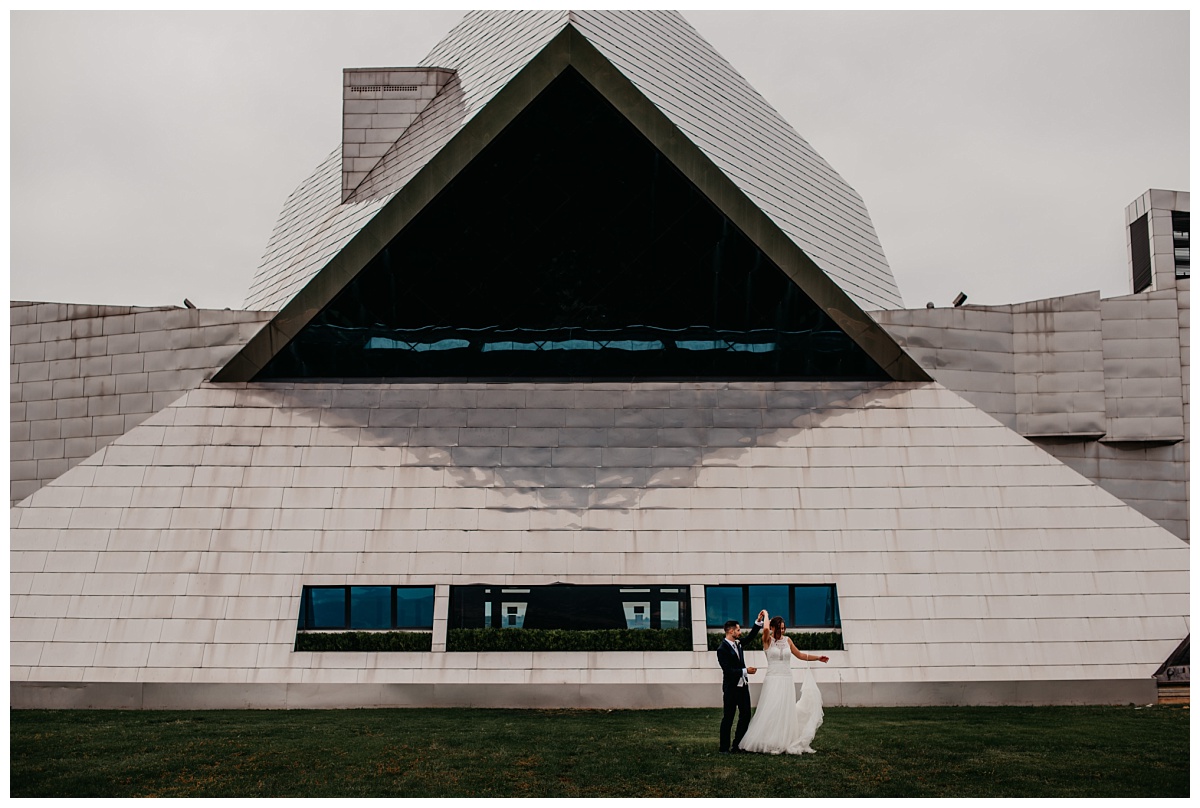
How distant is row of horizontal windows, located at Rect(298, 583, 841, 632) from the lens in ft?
68.5

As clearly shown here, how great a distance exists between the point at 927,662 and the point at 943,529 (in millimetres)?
3127

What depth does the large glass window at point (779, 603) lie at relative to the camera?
830 inches

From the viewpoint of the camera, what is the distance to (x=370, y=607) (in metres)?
21.0

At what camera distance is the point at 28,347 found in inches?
1034

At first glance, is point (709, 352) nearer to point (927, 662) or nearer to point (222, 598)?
point (927, 662)

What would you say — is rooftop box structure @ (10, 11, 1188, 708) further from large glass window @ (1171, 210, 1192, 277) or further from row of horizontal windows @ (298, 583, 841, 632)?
large glass window @ (1171, 210, 1192, 277)

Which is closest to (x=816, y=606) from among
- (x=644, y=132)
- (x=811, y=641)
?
(x=811, y=641)

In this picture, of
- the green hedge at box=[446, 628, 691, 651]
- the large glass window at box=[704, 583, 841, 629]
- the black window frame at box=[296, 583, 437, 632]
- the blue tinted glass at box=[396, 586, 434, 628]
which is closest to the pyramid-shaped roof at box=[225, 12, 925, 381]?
the black window frame at box=[296, 583, 437, 632]

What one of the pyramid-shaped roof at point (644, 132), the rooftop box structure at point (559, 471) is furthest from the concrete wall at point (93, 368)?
the pyramid-shaped roof at point (644, 132)

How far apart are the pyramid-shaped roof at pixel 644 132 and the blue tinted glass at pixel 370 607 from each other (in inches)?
251

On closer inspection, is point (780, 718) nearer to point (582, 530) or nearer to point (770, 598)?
point (770, 598)

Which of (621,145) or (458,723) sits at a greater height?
(621,145)

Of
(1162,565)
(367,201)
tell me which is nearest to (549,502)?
(367,201)

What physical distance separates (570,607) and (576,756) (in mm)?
7303
